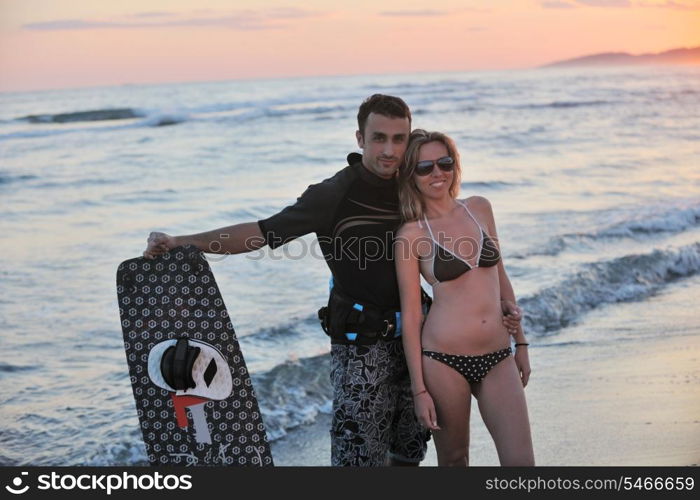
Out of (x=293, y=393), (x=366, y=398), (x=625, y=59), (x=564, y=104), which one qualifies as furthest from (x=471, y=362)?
(x=625, y=59)

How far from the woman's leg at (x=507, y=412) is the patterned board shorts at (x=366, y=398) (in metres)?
0.39

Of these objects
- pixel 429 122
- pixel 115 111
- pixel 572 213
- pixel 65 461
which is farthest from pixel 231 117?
pixel 65 461

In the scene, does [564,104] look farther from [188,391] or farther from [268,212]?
[188,391]

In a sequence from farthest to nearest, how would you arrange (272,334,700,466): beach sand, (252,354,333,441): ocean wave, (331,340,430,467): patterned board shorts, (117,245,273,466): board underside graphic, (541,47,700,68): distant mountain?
(541,47,700,68): distant mountain → (252,354,333,441): ocean wave → (272,334,700,466): beach sand → (117,245,273,466): board underside graphic → (331,340,430,467): patterned board shorts

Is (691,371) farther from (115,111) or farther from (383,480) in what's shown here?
(115,111)

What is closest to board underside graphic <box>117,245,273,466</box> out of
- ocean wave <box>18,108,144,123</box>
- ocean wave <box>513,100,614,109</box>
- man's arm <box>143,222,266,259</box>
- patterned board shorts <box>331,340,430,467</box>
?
man's arm <box>143,222,266,259</box>

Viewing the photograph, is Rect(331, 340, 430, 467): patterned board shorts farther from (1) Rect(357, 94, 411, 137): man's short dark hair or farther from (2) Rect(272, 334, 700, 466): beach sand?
(2) Rect(272, 334, 700, 466): beach sand

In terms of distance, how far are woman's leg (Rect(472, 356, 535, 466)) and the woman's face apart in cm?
74

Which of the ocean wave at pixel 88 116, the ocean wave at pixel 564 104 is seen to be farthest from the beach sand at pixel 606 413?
the ocean wave at pixel 564 104

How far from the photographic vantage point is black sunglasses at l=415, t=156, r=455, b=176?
11.1 feet

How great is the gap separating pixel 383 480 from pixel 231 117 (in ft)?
72.9

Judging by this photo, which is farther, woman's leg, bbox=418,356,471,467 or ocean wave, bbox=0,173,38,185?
ocean wave, bbox=0,173,38,185

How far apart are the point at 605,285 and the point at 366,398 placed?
5916 millimetres

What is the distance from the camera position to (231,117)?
2488cm
